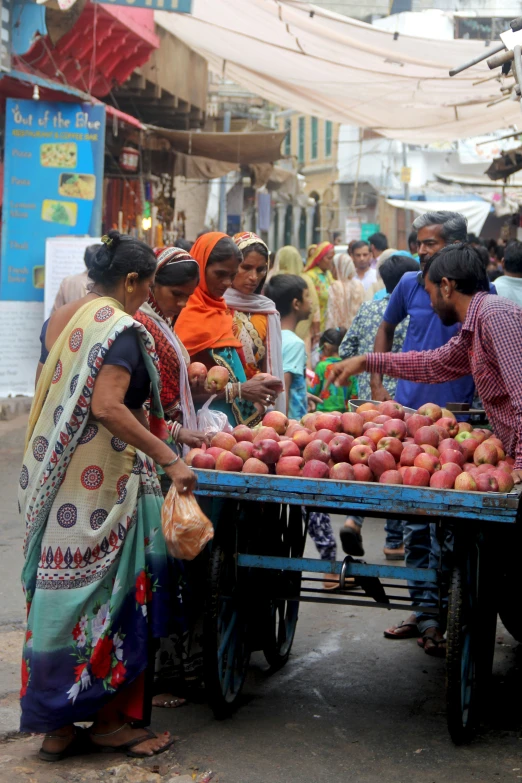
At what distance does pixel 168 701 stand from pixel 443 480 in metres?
1.53

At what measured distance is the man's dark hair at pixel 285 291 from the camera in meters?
6.14

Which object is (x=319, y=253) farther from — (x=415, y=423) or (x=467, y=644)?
(x=467, y=644)

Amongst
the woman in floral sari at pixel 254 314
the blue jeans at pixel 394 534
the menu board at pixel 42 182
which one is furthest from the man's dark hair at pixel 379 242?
the woman in floral sari at pixel 254 314

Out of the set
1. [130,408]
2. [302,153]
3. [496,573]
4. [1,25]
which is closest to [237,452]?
[130,408]

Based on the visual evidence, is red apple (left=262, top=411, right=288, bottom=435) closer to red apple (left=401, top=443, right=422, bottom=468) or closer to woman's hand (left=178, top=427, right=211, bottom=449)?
woman's hand (left=178, top=427, right=211, bottom=449)

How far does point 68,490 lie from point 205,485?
522 mm

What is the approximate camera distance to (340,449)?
390cm

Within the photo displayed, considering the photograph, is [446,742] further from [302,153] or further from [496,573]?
[302,153]

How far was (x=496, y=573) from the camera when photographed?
4.25 m

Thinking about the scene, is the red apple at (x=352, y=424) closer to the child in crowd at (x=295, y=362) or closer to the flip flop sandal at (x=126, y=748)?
the flip flop sandal at (x=126, y=748)

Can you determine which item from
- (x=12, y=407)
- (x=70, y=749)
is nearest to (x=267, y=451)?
(x=70, y=749)

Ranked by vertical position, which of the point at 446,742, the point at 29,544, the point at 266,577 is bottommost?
the point at 446,742

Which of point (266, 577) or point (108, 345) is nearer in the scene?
point (108, 345)

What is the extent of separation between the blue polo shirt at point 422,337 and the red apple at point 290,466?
5.69 feet
